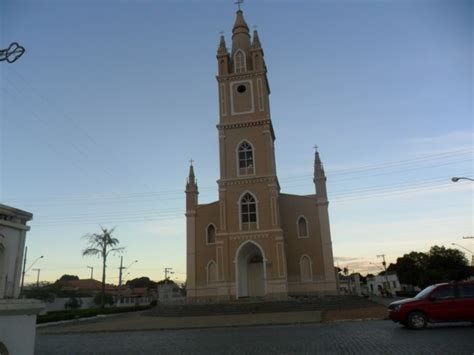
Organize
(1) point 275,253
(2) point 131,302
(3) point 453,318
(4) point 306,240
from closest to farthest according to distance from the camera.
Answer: (3) point 453,318, (1) point 275,253, (4) point 306,240, (2) point 131,302

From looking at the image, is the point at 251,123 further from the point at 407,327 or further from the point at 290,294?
the point at 407,327

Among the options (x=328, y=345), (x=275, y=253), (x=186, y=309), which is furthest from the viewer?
(x=275, y=253)

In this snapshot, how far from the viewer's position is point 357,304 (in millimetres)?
27547

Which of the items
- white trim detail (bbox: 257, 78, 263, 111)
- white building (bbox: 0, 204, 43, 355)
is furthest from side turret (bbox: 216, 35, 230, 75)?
white building (bbox: 0, 204, 43, 355)

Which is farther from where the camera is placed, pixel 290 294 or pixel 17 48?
pixel 290 294

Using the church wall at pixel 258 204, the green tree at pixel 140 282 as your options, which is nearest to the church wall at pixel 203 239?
the church wall at pixel 258 204

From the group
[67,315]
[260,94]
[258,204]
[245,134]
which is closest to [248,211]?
[258,204]

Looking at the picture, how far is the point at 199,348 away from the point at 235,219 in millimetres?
22587

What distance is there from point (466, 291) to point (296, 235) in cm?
2201

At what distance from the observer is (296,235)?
3591 centimetres

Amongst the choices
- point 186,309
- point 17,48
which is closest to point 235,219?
point 186,309

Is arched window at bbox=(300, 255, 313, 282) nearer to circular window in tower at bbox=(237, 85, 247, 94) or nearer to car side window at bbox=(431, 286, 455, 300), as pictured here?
circular window in tower at bbox=(237, 85, 247, 94)

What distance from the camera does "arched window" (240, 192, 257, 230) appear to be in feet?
111

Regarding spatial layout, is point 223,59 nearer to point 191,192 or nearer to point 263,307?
point 191,192
